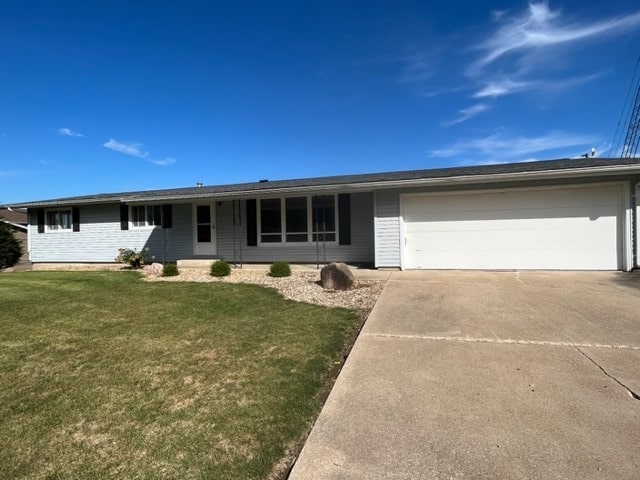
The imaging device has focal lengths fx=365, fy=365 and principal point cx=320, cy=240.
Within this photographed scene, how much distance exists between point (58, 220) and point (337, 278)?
14144 mm

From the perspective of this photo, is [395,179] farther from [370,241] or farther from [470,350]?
[470,350]

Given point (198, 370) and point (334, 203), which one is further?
point (334, 203)

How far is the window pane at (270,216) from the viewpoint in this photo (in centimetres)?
1275

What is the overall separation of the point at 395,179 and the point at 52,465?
9176 millimetres

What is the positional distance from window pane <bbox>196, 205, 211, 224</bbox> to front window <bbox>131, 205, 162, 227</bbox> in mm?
1616

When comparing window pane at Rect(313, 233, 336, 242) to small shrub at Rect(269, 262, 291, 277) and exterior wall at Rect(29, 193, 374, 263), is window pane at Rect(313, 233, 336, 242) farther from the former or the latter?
small shrub at Rect(269, 262, 291, 277)

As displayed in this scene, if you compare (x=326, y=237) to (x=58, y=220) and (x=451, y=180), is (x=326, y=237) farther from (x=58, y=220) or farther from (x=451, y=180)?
(x=58, y=220)

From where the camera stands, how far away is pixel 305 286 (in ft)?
27.6

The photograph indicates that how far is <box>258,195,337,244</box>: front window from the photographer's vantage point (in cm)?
1226

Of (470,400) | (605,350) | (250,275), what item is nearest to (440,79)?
(250,275)

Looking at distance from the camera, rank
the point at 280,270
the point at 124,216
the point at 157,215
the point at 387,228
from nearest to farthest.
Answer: the point at 280,270 < the point at 387,228 < the point at 157,215 < the point at 124,216

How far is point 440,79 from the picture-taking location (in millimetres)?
13422

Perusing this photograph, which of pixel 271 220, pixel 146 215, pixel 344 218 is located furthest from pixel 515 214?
pixel 146 215

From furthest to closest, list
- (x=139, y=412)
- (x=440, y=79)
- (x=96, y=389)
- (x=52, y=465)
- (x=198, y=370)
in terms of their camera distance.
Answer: (x=440, y=79) → (x=198, y=370) → (x=96, y=389) → (x=139, y=412) → (x=52, y=465)
